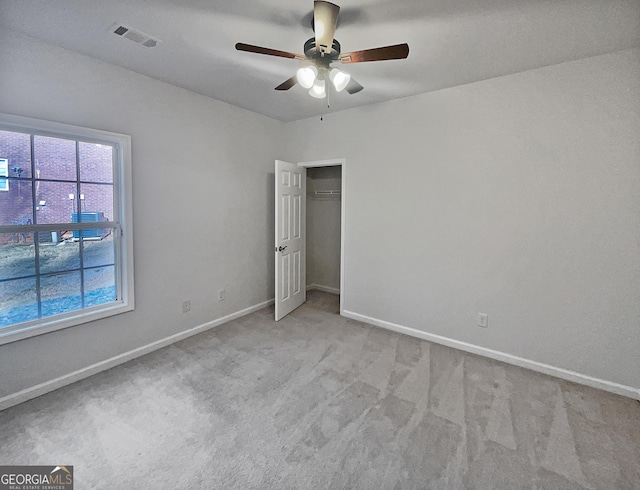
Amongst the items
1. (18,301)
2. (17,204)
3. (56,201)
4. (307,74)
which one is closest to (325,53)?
(307,74)

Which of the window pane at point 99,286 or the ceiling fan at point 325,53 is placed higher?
the ceiling fan at point 325,53

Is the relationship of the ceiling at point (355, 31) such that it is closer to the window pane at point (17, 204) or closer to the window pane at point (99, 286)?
the window pane at point (17, 204)

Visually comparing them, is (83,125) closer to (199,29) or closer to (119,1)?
(119,1)

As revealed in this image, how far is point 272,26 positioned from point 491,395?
10.3 ft

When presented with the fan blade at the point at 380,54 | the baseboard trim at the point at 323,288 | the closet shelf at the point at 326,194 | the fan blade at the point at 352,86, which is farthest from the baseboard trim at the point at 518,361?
the fan blade at the point at 380,54

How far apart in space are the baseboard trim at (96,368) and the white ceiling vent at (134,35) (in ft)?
8.56

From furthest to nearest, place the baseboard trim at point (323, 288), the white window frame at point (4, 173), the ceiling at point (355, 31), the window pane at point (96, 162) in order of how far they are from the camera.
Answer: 1. the baseboard trim at point (323, 288)
2. the window pane at point (96, 162)
3. the white window frame at point (4, 173)
4. the ceiling at point (355, 31)

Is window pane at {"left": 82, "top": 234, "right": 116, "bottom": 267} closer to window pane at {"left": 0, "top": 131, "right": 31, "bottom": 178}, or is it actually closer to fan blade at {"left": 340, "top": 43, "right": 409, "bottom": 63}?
window pane at {"left": 0, "top": 131, "right": 31, "bottom": 178}

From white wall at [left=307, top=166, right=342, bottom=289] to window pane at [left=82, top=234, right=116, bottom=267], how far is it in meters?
3.08

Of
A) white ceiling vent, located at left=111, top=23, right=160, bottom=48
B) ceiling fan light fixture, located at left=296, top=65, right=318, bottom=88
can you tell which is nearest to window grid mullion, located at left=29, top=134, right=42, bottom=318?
white ceiling vent, located at left=111, top=23, right=160, bottom=48

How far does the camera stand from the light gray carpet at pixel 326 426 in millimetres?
1590

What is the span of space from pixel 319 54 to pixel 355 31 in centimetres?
33

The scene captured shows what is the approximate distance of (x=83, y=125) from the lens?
2363mm

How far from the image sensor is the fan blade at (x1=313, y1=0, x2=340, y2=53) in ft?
4.99
